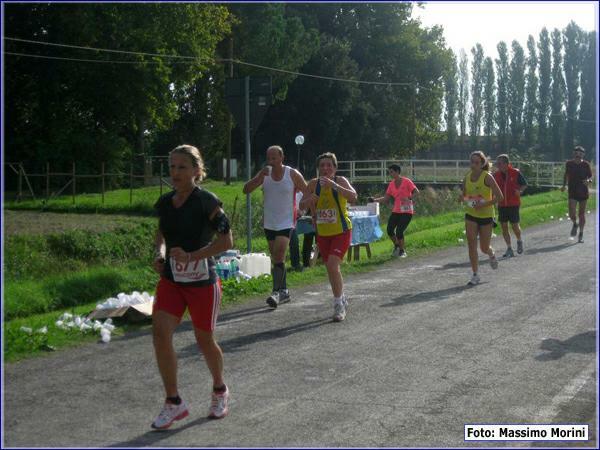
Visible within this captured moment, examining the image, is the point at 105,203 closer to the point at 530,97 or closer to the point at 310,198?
the point at 310,198

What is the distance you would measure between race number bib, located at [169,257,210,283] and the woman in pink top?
10.5 metres

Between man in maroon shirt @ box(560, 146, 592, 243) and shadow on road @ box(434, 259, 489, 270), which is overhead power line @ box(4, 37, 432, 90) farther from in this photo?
shadow on road @ box(434, 259, 489, 270)

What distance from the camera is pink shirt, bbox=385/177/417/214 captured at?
16.4m

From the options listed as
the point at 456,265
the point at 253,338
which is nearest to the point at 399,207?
the point at 456,265

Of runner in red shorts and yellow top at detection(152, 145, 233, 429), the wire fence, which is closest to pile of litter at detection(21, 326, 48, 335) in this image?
runner in red shorts and yellow top at detection(152, 145, 233, 429)

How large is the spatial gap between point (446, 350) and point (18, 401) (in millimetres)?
4005

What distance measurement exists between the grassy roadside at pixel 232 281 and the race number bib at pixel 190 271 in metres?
2.74

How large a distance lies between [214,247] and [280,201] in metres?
4.88

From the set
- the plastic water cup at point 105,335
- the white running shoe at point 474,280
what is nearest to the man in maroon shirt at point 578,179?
the white running shoe at point 474,280

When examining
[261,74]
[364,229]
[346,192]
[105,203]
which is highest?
[261,74]

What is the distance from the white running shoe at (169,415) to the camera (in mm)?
5746

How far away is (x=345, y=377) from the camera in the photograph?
23.7 feet

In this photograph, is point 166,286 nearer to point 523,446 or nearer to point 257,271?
point 523,446

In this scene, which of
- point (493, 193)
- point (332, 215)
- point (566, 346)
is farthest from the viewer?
point (493, 193)
